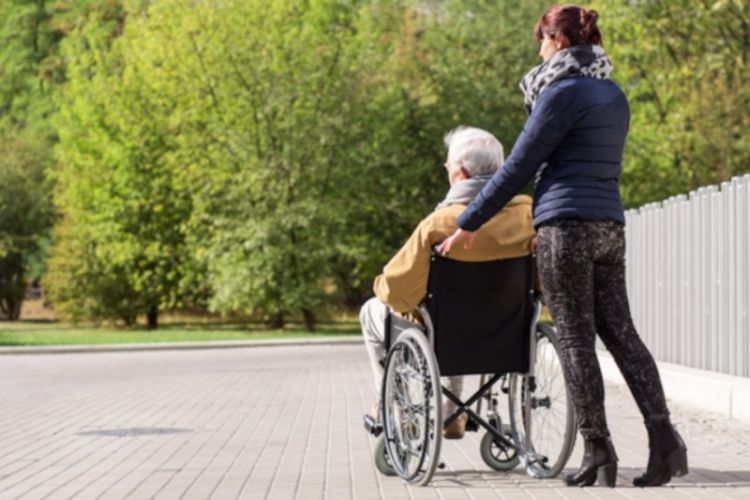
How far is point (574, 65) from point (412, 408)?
182 cm

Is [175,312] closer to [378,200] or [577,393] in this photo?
[378,200]

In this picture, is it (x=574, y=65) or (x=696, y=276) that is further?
(x=696, y=276)

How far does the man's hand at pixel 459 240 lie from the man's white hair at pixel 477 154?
1.90 ft

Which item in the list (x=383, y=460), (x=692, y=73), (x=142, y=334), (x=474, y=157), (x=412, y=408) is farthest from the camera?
(x=142, y=334)

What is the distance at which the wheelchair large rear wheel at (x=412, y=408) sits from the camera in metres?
7.23

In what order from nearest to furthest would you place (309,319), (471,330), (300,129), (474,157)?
(471,330), (474,157), (300,129), (309,319)

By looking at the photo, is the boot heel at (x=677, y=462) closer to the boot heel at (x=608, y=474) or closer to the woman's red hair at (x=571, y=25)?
the boot heel at (x=608, y=474)

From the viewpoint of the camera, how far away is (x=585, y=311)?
7.36 metres

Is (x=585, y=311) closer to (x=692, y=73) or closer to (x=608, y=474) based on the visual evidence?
(x=608, y=474)

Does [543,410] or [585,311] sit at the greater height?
[585,311]

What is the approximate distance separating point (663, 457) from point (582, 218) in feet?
3.87

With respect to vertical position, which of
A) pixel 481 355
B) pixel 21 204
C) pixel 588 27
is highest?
pixel 21 204

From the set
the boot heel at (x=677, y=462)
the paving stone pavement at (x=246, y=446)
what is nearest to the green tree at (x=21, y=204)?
the paving stone pavement at (x=246, y=446)

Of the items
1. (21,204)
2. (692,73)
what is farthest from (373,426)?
(21,204)
